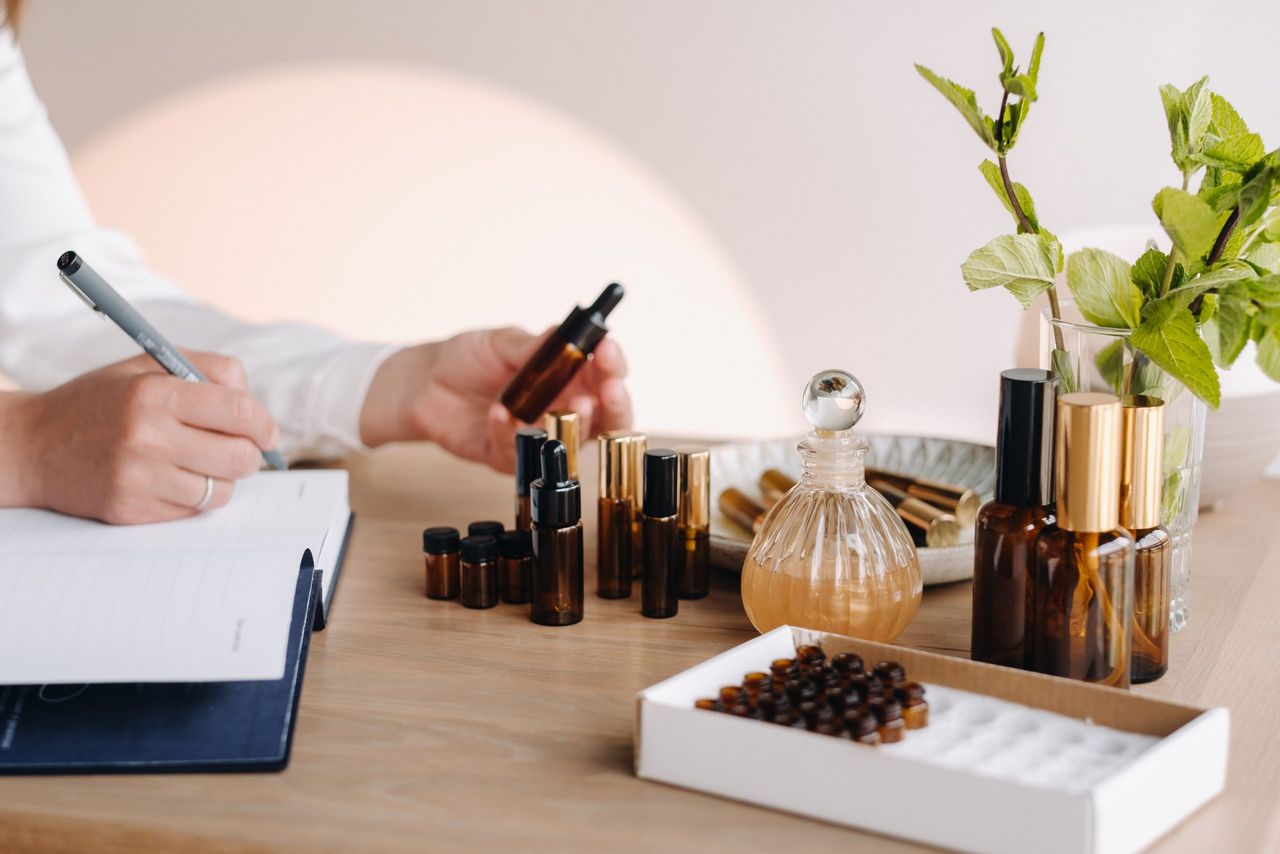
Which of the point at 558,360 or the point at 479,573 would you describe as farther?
the point at 558,360

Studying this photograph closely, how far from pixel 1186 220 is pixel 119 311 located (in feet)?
2.03

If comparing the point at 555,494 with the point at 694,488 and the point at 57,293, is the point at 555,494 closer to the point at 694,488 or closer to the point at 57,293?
the point at 694,488

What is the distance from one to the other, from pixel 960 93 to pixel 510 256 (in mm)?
1681

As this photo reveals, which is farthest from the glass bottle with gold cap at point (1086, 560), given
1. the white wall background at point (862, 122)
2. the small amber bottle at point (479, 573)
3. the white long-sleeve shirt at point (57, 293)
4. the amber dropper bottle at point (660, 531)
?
the white wall background at point (862, 122)

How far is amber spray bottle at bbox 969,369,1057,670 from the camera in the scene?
610 mm

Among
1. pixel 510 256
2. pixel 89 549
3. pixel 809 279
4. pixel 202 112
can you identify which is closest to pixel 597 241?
pixel 510 256

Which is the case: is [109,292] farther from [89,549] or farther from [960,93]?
[960,93]

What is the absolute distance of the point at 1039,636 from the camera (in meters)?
0.61

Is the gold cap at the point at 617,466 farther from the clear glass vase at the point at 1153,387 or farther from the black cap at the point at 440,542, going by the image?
the clear glass vase at the point at 1153,387

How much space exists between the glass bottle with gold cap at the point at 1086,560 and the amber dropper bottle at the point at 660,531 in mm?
216

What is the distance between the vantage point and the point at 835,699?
52 centimetres

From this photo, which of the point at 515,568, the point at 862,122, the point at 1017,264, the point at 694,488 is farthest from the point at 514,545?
the point at 862,122

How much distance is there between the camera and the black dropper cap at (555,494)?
0.70 meters

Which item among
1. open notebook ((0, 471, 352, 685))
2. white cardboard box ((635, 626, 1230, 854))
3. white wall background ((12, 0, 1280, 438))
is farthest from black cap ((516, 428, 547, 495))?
white wall background ((12, 0, 1280, 438))
